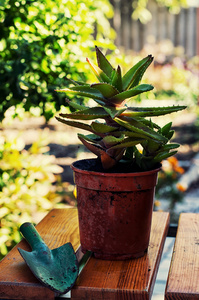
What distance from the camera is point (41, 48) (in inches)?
62.8

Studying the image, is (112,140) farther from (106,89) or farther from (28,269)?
(28,269)

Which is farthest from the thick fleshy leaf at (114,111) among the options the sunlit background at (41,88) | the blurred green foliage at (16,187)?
the blurred green foliage at (16,187)

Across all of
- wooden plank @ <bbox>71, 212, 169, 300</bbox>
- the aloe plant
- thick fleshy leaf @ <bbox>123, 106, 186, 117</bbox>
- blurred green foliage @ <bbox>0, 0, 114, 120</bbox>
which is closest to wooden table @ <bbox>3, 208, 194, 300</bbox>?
wooden plank @ <bbox>71, 212, 169, 300</bbox>

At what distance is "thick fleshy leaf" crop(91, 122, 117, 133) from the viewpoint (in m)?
1.02

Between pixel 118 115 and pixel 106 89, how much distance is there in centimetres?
7

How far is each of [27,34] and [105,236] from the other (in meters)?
0.93

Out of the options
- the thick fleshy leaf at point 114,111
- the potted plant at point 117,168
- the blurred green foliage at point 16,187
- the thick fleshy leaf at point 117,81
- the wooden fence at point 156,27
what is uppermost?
the wooden fence at point 156,27

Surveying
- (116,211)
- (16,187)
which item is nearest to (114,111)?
(116,211)

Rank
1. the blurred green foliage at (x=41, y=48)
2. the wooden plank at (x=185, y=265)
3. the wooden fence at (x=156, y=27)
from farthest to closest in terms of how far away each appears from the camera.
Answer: the wooden fence at (x=156, y=27) → the blurred green foliage at (x=41, y=48) → the wooden plank at (x=185, y=265)

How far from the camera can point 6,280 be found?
995 mm

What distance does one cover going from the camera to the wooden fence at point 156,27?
765 centimetres

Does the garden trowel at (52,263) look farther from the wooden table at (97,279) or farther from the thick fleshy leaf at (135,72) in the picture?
the thick fleshy leaf at (135,72)

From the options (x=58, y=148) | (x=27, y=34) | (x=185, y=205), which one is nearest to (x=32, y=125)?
(x=58, y=148)

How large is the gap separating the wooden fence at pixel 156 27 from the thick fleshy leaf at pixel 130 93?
690 cm
